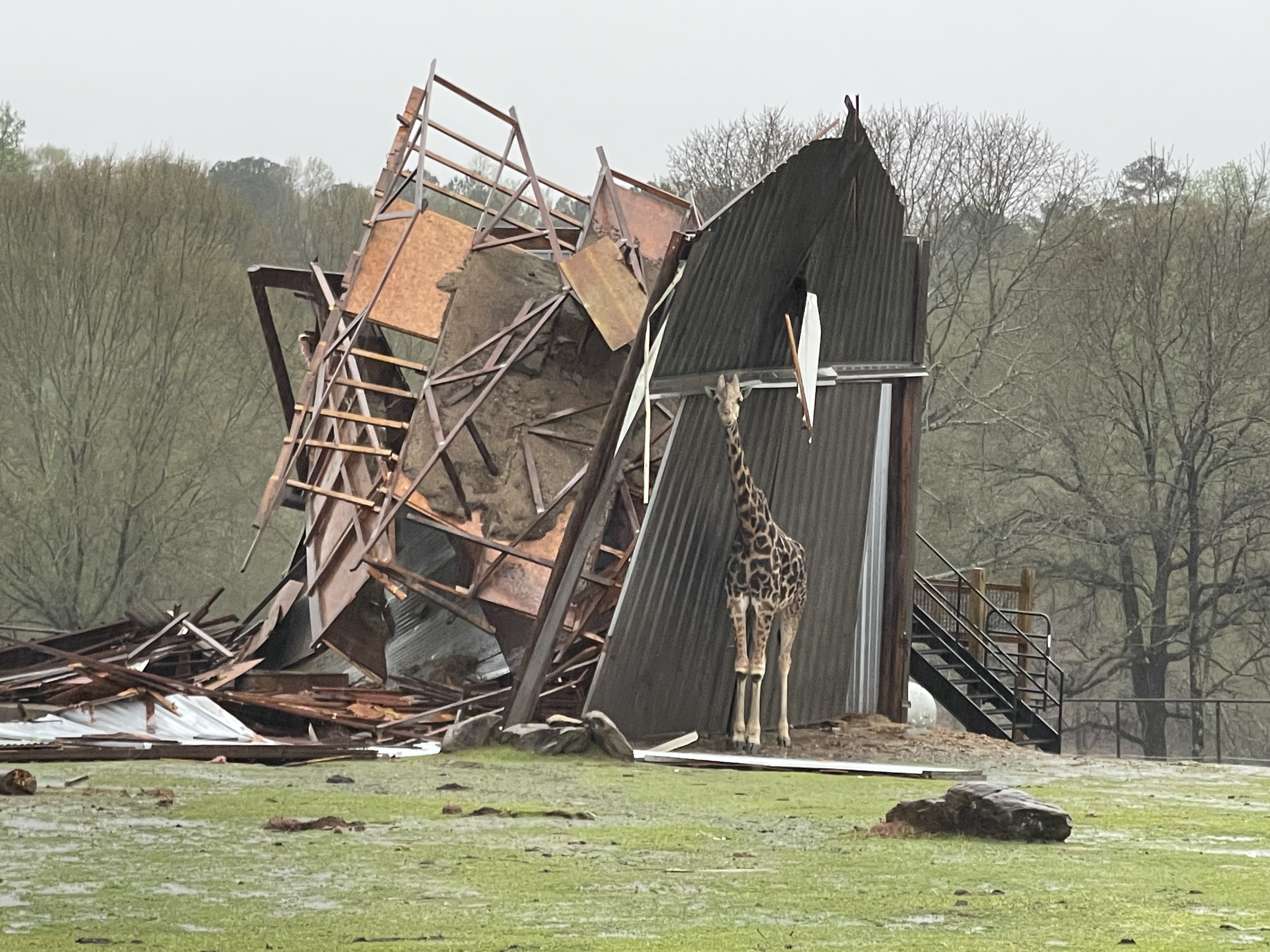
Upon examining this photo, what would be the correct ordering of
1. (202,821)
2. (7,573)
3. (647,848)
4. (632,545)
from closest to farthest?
1. (647,848)
2. (202,821)
3. (632,545)
4. (7,573)

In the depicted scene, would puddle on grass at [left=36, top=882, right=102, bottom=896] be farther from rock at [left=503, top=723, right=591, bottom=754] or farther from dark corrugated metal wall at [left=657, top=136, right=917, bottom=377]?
dark corrugated metal wall at [left=657, top=136, right=917, bottom=377]

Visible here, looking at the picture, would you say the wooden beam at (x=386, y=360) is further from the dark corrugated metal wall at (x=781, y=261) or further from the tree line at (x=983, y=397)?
the tree line at (x=983, y=397)

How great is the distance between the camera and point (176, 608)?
22.3 metres

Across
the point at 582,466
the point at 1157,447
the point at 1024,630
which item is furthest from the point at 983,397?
the point at 582,466

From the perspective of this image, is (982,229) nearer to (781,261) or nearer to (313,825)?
(781,261)

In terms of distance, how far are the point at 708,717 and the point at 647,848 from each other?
8026mm

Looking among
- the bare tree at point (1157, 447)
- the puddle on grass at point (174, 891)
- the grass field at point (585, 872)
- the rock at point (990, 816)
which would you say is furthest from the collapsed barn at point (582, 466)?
the bare tree at point (1157, 447)

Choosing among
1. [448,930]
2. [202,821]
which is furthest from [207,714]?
[448,930]

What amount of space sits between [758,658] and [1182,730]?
86.2ft

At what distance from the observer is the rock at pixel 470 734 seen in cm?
1343

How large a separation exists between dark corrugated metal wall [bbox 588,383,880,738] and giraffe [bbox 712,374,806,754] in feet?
0.78

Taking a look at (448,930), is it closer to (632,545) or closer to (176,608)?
(632,545)

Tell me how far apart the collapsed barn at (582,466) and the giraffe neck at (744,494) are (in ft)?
1.04

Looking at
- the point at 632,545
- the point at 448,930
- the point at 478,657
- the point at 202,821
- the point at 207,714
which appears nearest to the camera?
the point at 448,930
